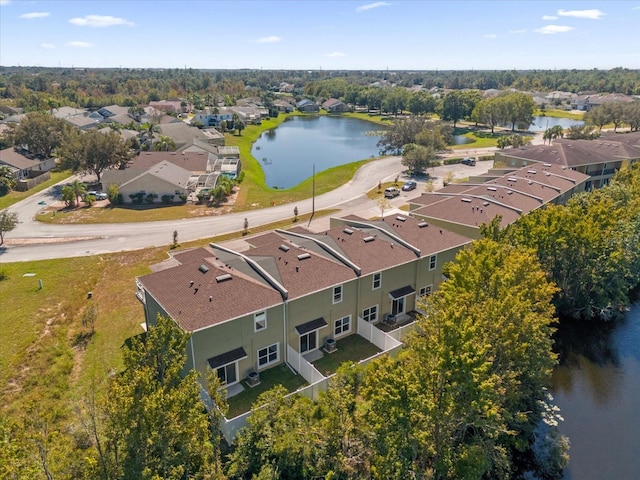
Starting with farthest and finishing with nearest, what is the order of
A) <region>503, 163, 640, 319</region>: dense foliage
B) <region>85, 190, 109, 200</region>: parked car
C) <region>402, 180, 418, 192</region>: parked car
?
<region>402, 180, 418, 192</region>: parked car, <region>85, 190, 109, 200</region>: parked car, <region>503, 163, 640, 319</region>: dense foliage

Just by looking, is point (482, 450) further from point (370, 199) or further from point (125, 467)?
point (370, 199)

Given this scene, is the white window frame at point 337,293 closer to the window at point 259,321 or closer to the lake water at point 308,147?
the window at point 259,321

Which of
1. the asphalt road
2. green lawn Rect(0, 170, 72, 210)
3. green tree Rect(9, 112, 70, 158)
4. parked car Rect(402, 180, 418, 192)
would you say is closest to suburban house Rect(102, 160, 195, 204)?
the asphalt road

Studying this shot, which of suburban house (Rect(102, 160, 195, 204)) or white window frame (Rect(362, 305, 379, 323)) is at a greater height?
suburban house (Rect(102, 160, 195, 204))

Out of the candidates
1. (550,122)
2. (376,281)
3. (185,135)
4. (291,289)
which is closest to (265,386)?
(291,289)

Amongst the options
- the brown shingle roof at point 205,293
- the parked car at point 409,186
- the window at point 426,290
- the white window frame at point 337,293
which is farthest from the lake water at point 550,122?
the brown shingle roof at point 205,293

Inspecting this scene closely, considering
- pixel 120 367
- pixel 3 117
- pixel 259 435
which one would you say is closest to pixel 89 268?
pixel 120 367

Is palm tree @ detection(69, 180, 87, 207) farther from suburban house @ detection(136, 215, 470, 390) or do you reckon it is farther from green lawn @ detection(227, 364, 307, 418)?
green lawn @ detection(227, 364, 307, 418)
